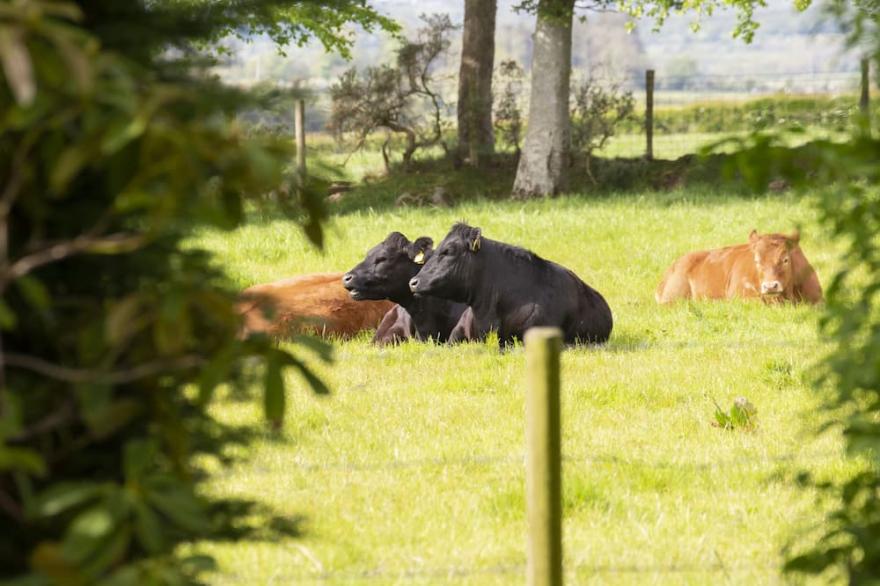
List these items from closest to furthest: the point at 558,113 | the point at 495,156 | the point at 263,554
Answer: the point at 263,554 → the point at 558,113 → the point at 495,156

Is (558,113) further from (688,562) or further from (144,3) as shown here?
(144,3)

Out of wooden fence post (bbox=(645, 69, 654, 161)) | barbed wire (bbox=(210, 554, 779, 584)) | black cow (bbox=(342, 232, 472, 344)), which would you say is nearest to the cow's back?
black cow (bbox=(342, 232, 472, 344))

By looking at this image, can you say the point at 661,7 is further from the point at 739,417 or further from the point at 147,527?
the point at 147,527

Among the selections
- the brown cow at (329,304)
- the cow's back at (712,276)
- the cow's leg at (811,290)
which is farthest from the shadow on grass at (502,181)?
the brown cow at (329,304)

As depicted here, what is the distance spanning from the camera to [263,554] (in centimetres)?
541

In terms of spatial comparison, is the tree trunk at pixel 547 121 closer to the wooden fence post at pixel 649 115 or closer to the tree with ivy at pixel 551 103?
the tree with ivy at pixel 551 103

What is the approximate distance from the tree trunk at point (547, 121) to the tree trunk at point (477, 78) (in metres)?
2.86

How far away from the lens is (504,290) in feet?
36.7

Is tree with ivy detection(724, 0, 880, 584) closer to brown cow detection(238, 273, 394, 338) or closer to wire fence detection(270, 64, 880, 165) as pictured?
wire fence detection(270, 64, 880, 165)

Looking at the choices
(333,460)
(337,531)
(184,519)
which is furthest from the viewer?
(333,460)

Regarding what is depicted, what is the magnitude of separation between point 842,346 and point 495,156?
2477cm

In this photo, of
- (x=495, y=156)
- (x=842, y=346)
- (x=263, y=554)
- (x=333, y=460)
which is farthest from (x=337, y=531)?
(x=495, y=156)

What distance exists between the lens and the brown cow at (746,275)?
41.7ft

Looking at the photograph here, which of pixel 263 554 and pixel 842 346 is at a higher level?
pixel 842 346
